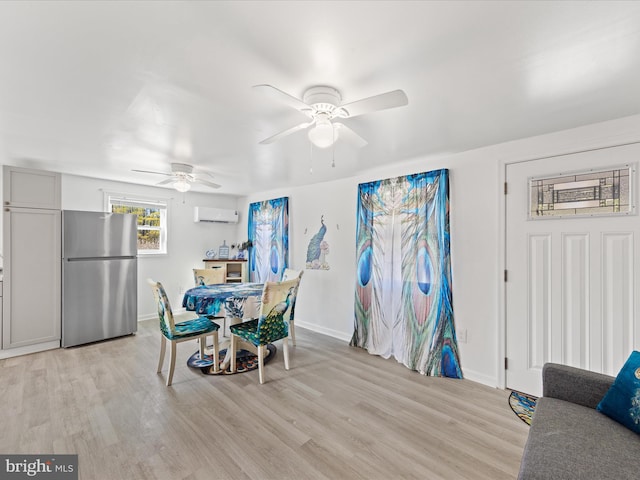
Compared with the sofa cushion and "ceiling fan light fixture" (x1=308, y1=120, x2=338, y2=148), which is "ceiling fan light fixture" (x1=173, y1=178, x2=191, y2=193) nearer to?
"ceiling fan light fixture" (x1=308, y1=120, x2=338, y2=148)

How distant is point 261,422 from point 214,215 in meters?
4.17

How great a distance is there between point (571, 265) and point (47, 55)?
150 inches

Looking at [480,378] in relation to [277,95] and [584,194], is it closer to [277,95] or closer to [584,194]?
[584,194]

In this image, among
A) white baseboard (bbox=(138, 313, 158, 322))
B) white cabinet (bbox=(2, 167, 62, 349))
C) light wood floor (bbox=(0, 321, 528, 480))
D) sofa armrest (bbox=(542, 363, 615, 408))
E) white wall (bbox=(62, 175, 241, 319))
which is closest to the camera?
sofa armrest (bbox=(542, 363, 615, 408))

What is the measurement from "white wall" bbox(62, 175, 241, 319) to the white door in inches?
196

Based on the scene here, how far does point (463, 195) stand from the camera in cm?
301

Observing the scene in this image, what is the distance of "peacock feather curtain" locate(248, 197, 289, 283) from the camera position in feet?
16.2

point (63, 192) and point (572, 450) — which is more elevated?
point (63, 192)

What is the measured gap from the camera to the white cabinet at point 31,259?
3336mm

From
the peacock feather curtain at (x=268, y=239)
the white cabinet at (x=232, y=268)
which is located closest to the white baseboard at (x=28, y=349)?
the white cabinet at (x=232, y=268)

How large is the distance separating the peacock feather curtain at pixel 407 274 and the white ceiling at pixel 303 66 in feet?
2.74

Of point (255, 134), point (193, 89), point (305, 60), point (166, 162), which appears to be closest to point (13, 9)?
point (193, 89)

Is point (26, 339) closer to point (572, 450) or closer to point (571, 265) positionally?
point (572, 450)

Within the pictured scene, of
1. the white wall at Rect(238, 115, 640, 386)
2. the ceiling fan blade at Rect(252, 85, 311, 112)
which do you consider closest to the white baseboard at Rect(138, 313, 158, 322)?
the white wall at Rect(238, 115, 640, 386)
